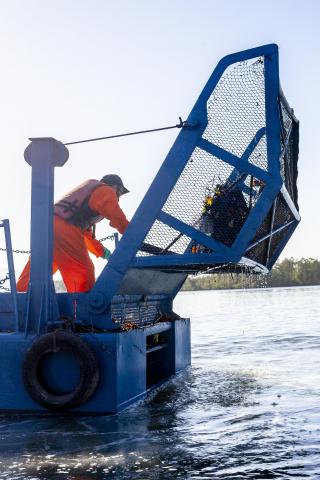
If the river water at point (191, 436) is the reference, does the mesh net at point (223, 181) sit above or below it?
above

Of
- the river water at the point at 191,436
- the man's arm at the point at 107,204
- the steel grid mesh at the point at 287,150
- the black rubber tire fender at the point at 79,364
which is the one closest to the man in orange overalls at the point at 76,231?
the man's arm at the point at 107,204

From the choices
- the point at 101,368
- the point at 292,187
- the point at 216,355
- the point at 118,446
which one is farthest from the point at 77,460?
the point at 216,355

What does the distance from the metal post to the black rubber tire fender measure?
0.30m

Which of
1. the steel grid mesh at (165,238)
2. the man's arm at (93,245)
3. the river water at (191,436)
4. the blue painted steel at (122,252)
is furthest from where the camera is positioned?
the man's arm at (93,245)

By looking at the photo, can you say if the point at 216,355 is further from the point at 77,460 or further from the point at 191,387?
the point at 77,460

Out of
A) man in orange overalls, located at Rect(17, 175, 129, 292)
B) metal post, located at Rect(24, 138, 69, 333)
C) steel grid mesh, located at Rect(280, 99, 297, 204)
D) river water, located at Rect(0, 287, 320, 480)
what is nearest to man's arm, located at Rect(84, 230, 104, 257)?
man in orange overalls, located at Rect(17, 175, 129, 292)

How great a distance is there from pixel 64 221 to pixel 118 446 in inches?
112

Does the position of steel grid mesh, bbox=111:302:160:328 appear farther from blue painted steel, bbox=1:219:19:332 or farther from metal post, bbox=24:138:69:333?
blue painted steel, bbox=1:219:19:332

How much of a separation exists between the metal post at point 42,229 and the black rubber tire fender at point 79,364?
30 centimetres

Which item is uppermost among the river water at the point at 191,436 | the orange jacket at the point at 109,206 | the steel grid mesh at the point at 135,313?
the orange jacket at the point at 109,206

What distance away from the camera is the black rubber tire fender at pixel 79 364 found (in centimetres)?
587

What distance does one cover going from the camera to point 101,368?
5980mm

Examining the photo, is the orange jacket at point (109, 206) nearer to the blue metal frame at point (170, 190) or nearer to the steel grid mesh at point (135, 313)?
the blue metal frame at point (170, 190)

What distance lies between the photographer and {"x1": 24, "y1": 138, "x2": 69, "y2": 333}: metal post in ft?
20.6
